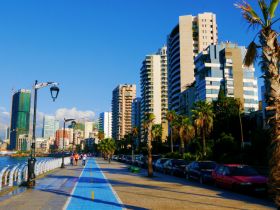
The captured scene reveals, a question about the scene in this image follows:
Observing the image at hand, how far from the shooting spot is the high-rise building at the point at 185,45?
140m

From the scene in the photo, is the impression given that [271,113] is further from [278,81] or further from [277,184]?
[277,184]

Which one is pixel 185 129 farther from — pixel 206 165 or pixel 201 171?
pixel 201 171

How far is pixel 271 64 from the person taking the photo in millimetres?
9406

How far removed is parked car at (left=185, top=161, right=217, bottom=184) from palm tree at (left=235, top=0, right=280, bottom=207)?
14.2 m

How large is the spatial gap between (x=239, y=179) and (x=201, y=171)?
650cm

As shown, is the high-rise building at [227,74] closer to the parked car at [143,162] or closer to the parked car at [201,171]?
the parked car at [143,162]

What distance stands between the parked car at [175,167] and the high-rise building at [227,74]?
77.0 metres

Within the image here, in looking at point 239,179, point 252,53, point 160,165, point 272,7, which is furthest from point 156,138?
point 272,7

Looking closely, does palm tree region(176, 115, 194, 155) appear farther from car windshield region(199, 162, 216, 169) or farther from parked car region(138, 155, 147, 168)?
car windshield region(199, 162, 216, 169)

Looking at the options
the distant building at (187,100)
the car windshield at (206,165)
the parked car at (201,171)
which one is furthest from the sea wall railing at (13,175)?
the distant building at (187,100)

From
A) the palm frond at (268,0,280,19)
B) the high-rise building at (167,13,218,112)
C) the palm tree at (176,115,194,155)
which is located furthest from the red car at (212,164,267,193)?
the high-rise building at (167,13,218,112)

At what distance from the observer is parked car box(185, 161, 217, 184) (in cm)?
2369

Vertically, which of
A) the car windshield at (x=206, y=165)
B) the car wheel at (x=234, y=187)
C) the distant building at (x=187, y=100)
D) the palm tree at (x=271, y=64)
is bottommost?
the car wheel at (x=234, y=187)

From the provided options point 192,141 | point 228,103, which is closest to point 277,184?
point 192,141
